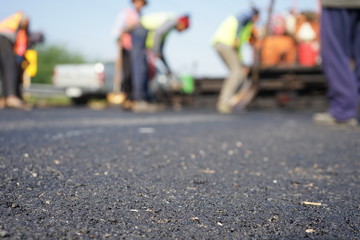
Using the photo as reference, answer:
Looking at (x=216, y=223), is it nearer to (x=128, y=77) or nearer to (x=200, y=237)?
(x=200, y=237)

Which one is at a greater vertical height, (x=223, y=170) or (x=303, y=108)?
(x=223, y=170)

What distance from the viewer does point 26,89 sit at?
14.5 m

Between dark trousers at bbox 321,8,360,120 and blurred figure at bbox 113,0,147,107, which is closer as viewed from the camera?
dark trousers at bbox 321,8,360,120

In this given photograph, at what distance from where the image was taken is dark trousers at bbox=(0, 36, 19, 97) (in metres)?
7.48

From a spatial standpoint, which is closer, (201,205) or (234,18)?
(201,205)

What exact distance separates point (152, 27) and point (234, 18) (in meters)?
1.50

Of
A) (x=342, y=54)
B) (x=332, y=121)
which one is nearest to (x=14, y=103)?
(x=332, y=121)

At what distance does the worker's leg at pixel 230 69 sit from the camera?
8.38 meters

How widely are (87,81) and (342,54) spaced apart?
34.9 feet

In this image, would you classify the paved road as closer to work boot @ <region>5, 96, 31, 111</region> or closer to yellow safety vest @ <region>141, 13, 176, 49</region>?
work boot @ <region>5, 96, 31, 111</region>

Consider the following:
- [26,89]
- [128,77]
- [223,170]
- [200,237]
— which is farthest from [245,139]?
[26,89]

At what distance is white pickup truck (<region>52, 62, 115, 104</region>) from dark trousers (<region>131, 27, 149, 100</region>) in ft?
20.0

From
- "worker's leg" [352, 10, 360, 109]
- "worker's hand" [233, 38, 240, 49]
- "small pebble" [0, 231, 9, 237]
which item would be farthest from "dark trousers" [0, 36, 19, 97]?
"small pebble" [0, 231, 9, 237]

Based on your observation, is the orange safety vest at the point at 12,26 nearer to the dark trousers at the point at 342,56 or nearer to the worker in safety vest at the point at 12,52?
the worker in safety vest at the point at 12,52
